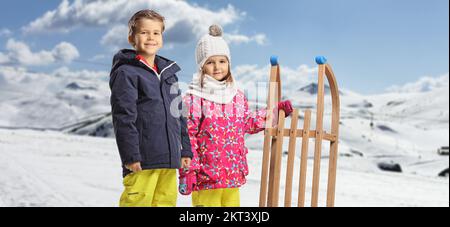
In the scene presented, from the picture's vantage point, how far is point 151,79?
2.21m

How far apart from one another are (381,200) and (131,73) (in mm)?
4915

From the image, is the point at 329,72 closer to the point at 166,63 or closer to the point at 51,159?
the point at 166,63

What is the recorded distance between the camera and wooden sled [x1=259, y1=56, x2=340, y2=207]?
292 centimetres

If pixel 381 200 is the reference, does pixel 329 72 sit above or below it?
above

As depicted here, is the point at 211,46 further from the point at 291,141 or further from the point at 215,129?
the point at 291,141

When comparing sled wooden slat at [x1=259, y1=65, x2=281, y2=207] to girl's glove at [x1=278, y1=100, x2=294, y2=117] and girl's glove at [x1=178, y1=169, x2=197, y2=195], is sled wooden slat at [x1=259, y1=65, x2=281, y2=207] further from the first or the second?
girl's glove at [x1=178, y1=169, x2=197, y2=195]

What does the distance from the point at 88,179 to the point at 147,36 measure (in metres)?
3.94

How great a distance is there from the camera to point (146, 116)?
2160 millimetres

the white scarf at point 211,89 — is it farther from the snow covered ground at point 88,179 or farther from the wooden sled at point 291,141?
the snow covered ground at point 88,179

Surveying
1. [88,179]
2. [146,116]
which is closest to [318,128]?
[146,116]

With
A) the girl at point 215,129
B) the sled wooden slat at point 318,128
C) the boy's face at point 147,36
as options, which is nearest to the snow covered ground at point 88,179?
the sled wooden slat at point 318,128

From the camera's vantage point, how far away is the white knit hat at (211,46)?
99.3 inches
